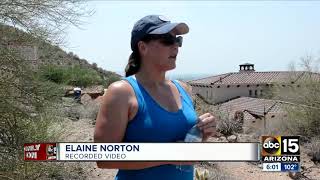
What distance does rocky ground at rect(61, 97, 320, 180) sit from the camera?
1009 centimetres

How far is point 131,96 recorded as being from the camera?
2.44 m

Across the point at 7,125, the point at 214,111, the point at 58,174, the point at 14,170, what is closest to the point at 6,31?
the point at 7,125

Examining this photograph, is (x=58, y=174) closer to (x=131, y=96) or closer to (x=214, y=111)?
(x=131, y=96)

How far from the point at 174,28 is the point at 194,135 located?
22.3 inches

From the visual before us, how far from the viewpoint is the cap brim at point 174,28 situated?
254cm

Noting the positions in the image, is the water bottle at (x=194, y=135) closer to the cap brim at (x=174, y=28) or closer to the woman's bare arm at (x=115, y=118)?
the woman's bare arm at (x=115, y=118)

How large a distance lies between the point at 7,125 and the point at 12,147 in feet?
1.14

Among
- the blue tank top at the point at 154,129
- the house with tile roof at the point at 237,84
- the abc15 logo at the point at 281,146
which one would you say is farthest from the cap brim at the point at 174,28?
the house with tile roof at the point at 237,84

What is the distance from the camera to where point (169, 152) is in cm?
246

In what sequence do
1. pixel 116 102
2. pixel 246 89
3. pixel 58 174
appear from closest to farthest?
pixel 116 102
pixel 58 174
pixel 246 89

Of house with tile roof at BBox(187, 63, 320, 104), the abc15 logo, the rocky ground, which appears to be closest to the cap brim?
the abc15 logo

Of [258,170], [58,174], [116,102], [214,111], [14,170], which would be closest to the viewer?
[116,102]

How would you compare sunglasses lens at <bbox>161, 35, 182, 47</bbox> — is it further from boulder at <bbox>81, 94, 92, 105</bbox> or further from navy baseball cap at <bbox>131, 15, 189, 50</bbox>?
boulder at <bbox>81, 94, 92, 105</bbox>

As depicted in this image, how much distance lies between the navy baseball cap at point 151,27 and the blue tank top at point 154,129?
24 cm
